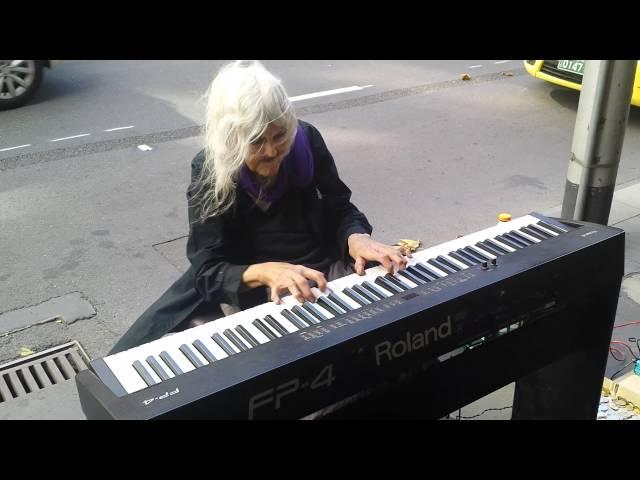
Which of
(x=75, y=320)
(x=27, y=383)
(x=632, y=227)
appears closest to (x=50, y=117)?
(x=75, y=320)

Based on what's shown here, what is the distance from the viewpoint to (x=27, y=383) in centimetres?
297

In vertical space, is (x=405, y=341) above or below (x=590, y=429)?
below

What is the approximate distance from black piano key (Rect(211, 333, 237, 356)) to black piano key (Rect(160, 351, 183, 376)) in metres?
0.11

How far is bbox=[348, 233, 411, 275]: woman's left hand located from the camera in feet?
5.90

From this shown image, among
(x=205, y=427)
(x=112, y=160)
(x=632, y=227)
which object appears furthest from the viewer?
(x=112, y=160)

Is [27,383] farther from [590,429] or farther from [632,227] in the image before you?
[632,227]

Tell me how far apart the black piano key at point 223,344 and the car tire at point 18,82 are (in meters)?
5.63

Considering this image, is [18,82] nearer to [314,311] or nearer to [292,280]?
[292,280]

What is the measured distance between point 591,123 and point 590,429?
2211 mm

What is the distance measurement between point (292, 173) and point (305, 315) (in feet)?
2.20

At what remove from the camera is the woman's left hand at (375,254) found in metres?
1.80

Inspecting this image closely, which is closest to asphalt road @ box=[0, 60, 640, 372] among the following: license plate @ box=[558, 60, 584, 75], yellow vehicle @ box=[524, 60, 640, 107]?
yellow vehicle @ box=[524, 60, 640, 107]

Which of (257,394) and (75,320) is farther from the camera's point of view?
(75,320)

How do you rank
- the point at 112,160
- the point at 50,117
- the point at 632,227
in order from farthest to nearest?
the point at 50,117 → the point at 112,160 → the point at 632,227
